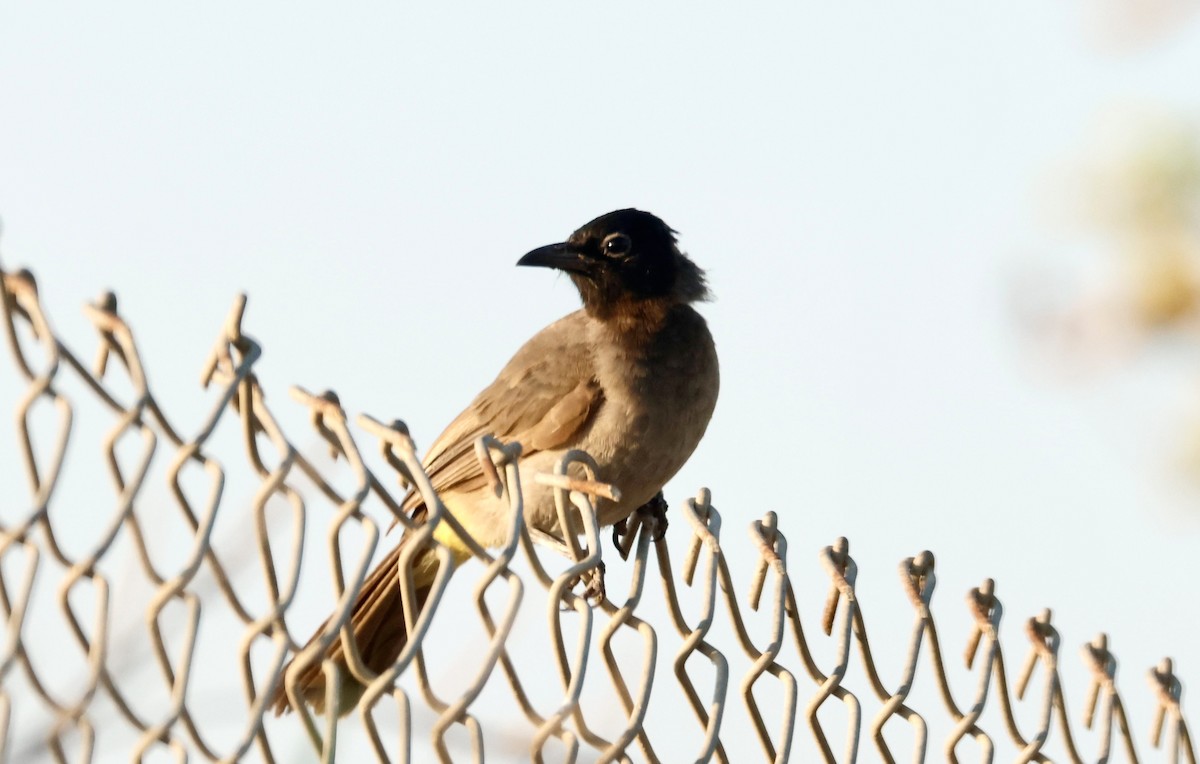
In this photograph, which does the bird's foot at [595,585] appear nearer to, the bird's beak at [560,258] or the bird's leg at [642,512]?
the bird's leg at [642,512]

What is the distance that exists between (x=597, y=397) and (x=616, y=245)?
2.69 feet

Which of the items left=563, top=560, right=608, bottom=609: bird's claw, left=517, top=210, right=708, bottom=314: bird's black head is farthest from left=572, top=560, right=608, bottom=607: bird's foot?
left=517, top=210, right=708, bottom=314: bird's black head

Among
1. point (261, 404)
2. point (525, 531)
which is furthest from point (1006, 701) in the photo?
point (261, 404)

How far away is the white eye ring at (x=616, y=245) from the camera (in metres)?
6.25

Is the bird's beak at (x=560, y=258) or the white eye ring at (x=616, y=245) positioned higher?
the white eye ring at (x=616, y=245)

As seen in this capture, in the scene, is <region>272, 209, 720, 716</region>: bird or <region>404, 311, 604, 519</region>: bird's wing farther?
<region>404, 311, 604, 519</region>: bird's wing

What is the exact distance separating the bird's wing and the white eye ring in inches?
11.0

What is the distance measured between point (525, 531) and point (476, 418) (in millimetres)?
3750

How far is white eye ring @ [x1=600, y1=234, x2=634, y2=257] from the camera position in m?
6.25

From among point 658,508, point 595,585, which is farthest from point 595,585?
point 658,508

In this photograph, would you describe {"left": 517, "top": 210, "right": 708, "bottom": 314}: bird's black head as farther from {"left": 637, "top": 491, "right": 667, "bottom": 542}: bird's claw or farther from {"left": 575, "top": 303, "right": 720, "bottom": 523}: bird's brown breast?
{"left": 637, "top": 491, "right": 667, "bottom": 542}: bird's claw

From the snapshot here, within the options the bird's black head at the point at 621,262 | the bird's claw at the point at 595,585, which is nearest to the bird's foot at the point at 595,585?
the bird's claw at the point at 595,585

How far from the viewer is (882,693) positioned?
285 centimetres

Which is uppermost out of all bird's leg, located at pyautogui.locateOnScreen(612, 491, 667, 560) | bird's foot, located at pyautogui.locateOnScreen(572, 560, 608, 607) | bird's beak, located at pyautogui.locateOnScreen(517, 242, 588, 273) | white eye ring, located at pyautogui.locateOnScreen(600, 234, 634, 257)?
white eye ring, located at pyautogui.locateOnScreen(600, 234, 634, 257)
